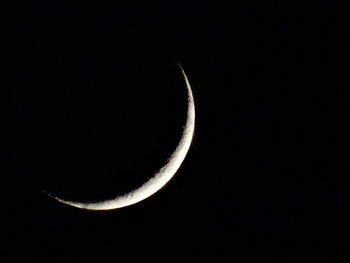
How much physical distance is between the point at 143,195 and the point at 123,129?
340 mm

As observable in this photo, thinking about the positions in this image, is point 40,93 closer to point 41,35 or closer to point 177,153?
point 41,35

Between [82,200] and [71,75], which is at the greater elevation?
[71,75]

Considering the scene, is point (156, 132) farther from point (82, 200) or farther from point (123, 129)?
point (82, 200)

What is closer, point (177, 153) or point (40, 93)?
point (40, 93)

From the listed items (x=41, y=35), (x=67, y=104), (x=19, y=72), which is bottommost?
(x=67, y=104)

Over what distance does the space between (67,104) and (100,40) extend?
0.28 metres

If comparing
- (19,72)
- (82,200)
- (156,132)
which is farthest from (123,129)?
(19,72)

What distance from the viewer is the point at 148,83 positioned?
5.05 ft

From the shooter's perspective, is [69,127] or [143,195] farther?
[143,195]

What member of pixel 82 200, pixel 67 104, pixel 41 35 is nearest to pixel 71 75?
pixel 67 104

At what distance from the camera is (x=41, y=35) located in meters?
1.58

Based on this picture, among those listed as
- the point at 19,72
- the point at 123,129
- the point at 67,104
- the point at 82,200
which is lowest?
the point at 82,200

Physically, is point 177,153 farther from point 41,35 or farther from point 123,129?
point 41,35

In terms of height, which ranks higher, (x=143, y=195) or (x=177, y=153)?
(x=177, y=153)
